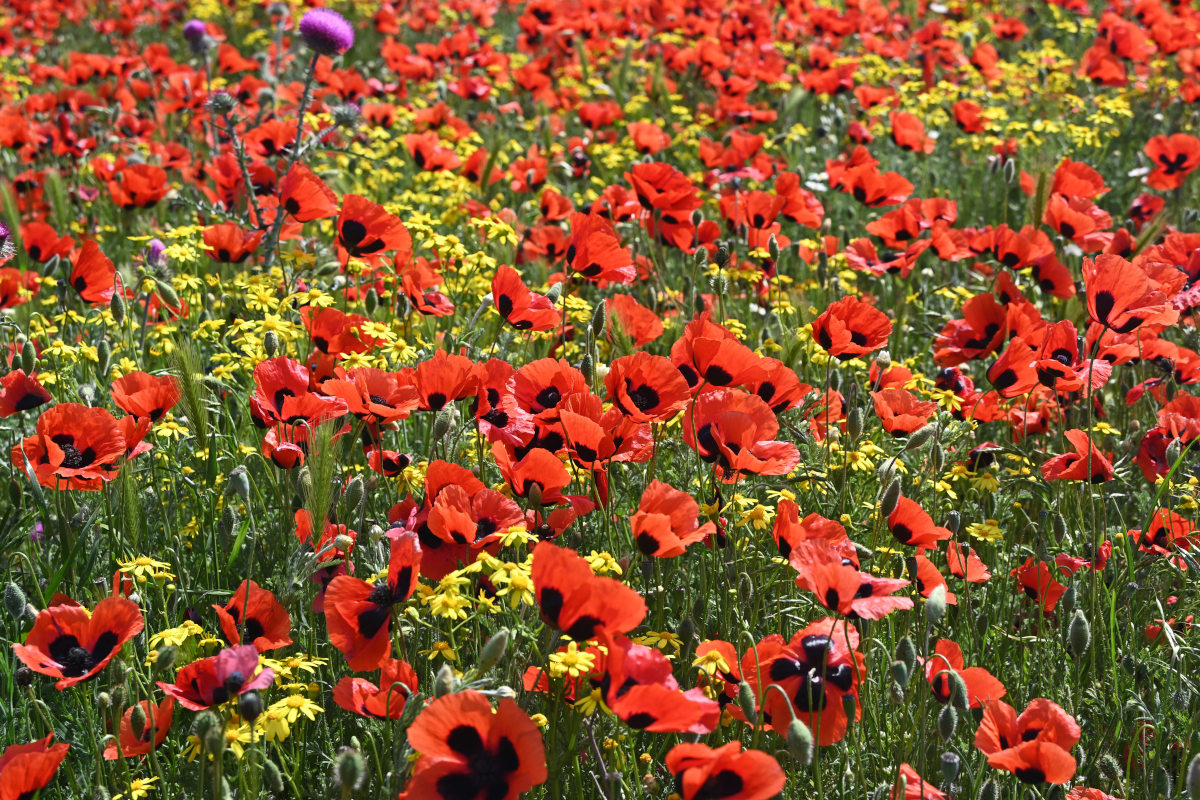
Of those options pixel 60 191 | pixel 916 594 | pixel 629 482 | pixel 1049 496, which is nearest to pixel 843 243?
pixel 1049 496

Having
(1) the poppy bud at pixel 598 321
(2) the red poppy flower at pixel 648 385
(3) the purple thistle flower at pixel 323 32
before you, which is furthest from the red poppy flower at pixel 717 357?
(3) the purple thistle flower at pixel 323 32

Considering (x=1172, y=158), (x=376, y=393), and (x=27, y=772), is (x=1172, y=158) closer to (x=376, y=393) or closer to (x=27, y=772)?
(x=376, y=393)

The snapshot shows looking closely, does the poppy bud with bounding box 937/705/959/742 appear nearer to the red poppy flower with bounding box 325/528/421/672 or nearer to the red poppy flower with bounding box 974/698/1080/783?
the red poppy flower with bounding box 974/698/1080/783

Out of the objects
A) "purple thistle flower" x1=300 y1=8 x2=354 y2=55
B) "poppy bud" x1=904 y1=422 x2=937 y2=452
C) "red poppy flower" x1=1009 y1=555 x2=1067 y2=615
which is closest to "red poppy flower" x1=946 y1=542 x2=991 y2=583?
"red poppy flower" x1=1009 y1=555 x2=1067 y2=615

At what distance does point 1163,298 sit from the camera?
278cm

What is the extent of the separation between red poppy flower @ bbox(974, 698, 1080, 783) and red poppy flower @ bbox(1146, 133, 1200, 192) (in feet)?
12.9

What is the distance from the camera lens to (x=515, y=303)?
294cm

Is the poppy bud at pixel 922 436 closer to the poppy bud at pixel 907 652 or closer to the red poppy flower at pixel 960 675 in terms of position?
the red poppy flower at pixel 960 675

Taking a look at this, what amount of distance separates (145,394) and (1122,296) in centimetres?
229

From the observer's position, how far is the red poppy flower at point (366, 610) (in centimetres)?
207

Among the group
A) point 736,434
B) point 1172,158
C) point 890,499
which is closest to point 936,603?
point 890,499

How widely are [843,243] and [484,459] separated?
9.15 ft

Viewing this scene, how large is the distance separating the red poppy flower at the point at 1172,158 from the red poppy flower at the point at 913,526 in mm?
3546

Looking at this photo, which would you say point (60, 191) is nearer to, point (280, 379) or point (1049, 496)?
point (280, 379)
